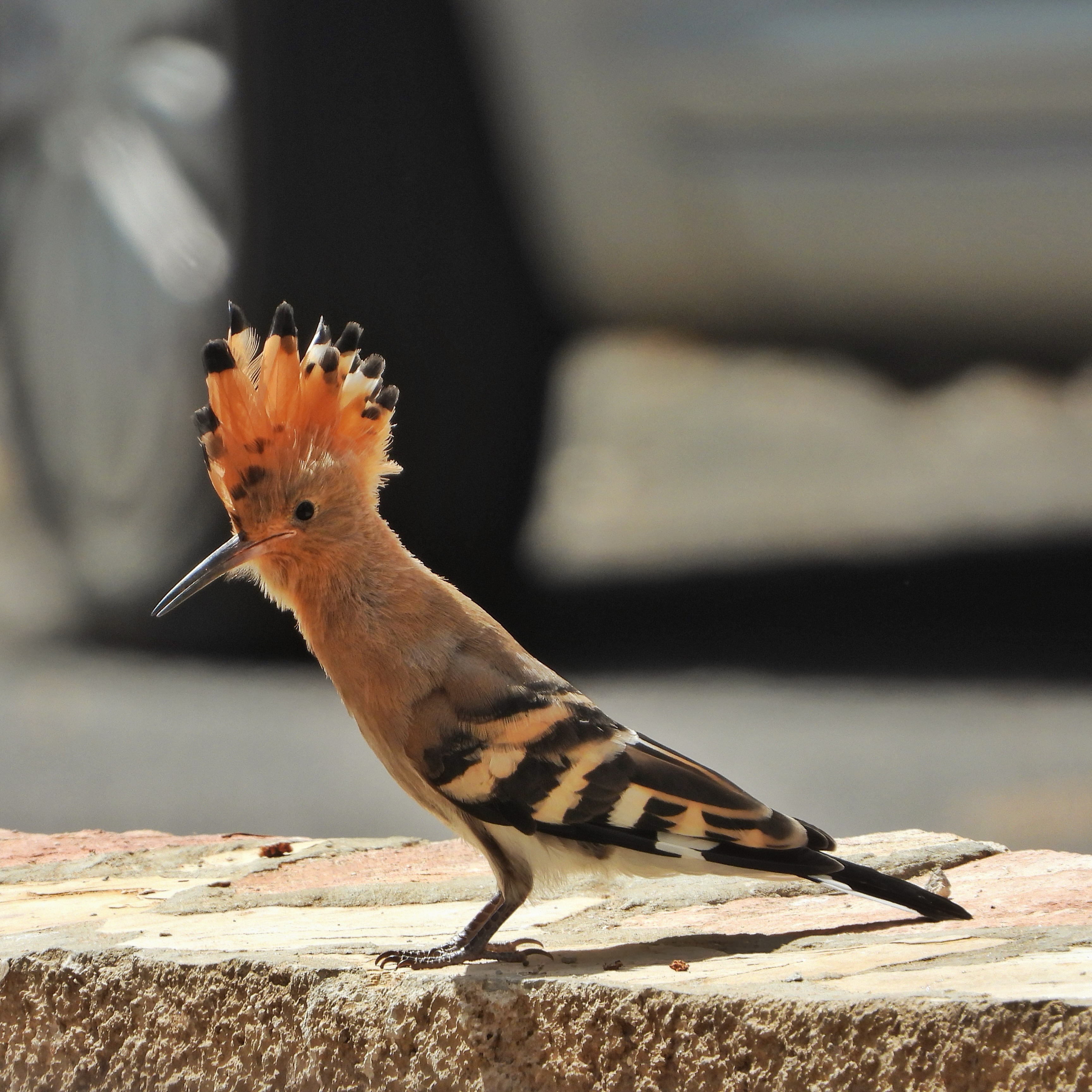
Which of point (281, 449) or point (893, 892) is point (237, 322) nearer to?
point (281, 449)

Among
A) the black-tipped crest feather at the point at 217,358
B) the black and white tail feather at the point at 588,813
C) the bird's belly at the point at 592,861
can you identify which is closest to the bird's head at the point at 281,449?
the black-tipped crest feather at the point at 217,358

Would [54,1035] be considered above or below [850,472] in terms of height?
below

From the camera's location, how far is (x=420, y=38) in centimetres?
400

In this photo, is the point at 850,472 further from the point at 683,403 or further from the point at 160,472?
the point at 160,472

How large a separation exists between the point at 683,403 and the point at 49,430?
5.78 ft

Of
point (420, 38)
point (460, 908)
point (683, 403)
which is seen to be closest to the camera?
point (460, 908)

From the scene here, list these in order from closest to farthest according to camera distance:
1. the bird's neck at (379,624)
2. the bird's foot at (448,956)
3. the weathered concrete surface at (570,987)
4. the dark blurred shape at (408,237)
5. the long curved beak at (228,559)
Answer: the weathered concrete surface at (570,987)
the bird's foot at (448,956)
the bird's neck at (379,624)
the long curved beak at (228,559)
the dark blurred shape at (408,237)

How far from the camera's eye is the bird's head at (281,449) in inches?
95.9

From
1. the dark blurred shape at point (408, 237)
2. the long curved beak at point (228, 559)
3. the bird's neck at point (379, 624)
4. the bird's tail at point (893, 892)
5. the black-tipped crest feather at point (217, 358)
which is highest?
the dark blurred shape at point (408, 237)

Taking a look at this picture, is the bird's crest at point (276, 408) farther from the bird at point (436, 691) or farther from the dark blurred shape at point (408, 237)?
the dark blurred shape at point (408, 237)

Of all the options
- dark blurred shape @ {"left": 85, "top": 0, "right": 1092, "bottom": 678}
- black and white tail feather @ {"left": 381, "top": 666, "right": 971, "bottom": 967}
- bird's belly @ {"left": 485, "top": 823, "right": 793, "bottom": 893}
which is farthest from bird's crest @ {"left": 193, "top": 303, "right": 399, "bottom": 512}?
dark blurred shape @ {"left": 85, "top": 0, "right": 1092, "bottom": 678}

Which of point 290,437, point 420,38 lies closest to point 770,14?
point 420,38

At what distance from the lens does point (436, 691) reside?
2350 millimetres

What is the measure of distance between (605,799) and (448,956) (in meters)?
0.32
